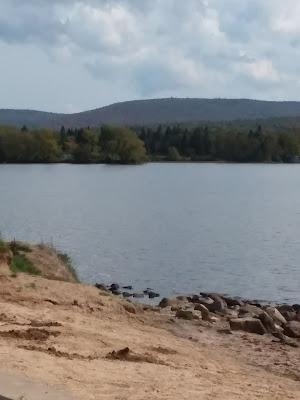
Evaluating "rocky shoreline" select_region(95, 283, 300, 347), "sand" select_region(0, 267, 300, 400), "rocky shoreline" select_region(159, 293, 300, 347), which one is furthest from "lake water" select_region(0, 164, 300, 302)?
"sand" select_region(0, 267, 300, 400)

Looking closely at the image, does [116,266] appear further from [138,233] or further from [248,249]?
[138,233]

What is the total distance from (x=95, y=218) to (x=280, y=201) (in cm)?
2005

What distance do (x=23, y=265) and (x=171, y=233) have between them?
74.0ft

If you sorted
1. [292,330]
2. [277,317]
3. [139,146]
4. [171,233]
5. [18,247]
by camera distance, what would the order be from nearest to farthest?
[292,330] < [277,317] < [18,247] < [171,233] < [139,146]

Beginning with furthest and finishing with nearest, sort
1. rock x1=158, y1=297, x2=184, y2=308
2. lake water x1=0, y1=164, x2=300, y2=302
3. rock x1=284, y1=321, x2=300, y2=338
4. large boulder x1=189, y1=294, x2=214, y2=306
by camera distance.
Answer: lake water x1=0, y1=164, x2=300, y2=302 → large boulder x1=189, y1=294, x2=214, y2=306 → rock x1=158, y1=297, x2=184, y2=308 → rock x1=284, y1=321, x2=300, y2=338

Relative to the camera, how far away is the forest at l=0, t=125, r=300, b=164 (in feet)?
399

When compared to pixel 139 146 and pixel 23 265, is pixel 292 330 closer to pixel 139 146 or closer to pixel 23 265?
pixel 23 265

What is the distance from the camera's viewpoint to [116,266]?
2817 cm

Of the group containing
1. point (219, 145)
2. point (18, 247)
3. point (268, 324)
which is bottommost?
point (268, 324)

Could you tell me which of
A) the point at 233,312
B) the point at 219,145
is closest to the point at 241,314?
the point at 233,312

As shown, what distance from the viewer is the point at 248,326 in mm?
14055

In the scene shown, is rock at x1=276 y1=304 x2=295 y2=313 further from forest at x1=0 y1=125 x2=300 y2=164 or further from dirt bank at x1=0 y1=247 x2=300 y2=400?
forest at x1=0 y1=125 x2=300 y2=164

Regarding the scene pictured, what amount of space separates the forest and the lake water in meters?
49.3

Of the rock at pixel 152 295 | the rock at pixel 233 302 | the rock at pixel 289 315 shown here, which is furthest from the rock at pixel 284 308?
the rock at pixel 152 295
